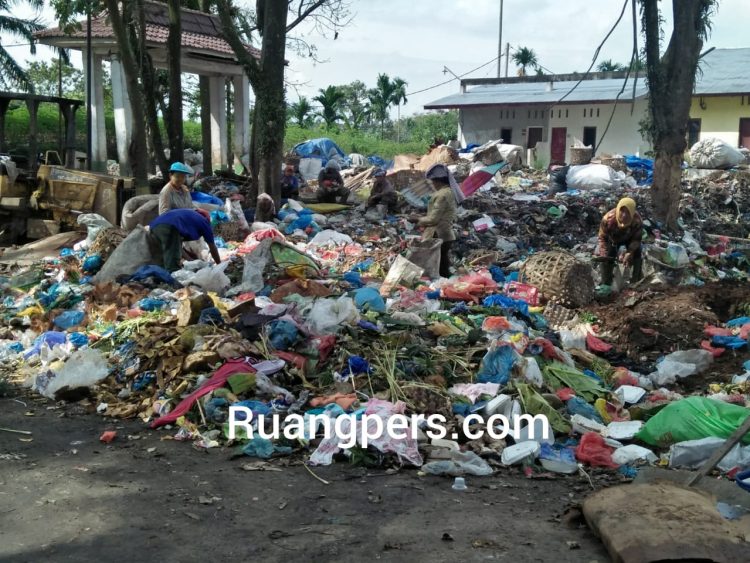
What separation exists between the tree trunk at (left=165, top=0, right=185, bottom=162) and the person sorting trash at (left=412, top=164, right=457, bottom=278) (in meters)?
6.45

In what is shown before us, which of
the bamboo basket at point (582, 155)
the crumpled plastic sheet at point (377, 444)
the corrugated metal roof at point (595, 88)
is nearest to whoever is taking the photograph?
the crumpled plastic sheet at point (377, 444)

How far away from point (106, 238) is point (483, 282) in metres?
4.18

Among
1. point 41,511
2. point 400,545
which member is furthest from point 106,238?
point 400,545

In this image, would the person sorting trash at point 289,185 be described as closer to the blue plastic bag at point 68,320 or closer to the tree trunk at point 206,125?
the tree trunk at point 206,125

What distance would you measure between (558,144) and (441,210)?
21435 mm

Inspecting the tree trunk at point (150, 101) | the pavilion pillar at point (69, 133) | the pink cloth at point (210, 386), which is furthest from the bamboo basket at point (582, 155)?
the pink cloth at point (210, 386)

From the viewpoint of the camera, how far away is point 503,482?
4.61 meters

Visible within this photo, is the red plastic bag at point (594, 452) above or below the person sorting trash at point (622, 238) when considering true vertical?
below

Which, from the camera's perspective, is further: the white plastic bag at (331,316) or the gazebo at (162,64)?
the gazebo at (162,64)

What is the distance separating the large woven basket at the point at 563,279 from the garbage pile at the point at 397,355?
0.23 feet

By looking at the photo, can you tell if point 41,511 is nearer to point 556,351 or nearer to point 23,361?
point 23,361

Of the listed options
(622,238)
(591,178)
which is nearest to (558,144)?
(591,178)

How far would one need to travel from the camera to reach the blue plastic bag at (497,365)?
19.1ft

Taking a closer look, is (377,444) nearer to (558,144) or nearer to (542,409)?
(542,409)
